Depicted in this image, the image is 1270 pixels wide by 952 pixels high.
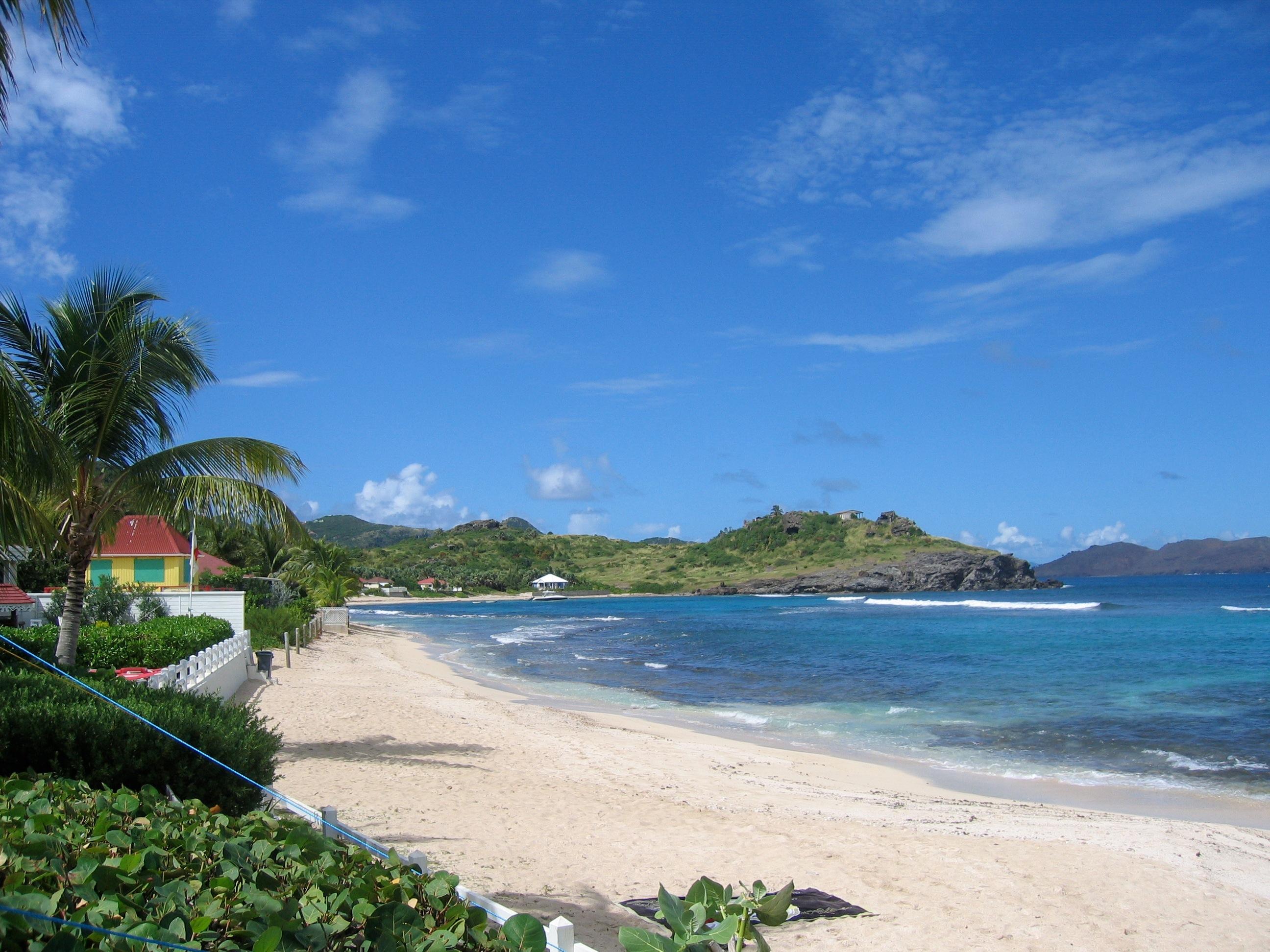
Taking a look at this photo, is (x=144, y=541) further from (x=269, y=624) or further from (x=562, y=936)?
(x=562, y=936)

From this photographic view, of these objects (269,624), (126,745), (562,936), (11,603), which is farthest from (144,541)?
(562,936)

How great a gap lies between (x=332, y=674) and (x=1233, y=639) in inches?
1494

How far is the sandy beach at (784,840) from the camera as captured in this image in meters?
6.57

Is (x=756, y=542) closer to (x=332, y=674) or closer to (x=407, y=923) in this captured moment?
(x=332, y=674)

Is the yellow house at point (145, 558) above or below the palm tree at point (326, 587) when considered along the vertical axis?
above

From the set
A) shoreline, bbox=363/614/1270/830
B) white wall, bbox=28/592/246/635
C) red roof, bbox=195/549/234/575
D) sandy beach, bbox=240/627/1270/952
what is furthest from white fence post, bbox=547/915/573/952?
red roof, bbox=195/549/234/575

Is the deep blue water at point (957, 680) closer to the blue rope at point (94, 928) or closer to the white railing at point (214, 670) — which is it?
the white railing at point (214, 670)

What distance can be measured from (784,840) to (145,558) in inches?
1002

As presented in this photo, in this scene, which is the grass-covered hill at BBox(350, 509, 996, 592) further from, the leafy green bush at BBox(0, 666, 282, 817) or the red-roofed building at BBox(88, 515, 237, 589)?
the leafy green bush at BBox(0, 666, 282, 817)

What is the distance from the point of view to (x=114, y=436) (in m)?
10.1

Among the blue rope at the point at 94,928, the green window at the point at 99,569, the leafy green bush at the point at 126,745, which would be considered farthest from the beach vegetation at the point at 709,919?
the green window at the point at 99,569

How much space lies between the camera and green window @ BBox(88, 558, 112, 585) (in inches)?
1051

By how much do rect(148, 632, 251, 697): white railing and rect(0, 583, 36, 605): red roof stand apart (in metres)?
4.87

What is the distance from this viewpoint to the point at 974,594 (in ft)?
360
